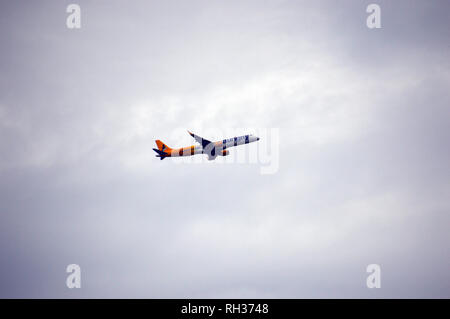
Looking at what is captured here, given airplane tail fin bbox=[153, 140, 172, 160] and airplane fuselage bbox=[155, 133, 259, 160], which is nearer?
airplane fuselage bbox=[155, 133, 259, 160]

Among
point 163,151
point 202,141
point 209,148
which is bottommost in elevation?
point 209,148

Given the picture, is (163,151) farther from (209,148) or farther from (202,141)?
(209,148)

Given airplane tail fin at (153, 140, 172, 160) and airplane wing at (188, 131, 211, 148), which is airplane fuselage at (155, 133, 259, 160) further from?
airplane tail fin at (153, 140, 172, 160)

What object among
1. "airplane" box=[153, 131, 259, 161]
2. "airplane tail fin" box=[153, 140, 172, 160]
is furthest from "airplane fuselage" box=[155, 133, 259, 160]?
"airplane tail fin" box=[153, 140, 172, 160]

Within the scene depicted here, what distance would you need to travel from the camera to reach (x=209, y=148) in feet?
479

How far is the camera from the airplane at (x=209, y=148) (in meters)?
144

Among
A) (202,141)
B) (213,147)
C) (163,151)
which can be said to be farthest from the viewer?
(163,151)

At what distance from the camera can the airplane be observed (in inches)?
5655

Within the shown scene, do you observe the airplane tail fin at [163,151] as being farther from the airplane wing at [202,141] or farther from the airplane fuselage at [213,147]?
the airplane wing at [202,141]

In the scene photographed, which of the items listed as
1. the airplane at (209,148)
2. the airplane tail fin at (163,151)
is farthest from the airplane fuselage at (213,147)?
the airplane tail fin at (163,151)

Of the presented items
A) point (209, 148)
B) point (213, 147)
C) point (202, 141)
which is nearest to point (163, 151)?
point (202, 141)
